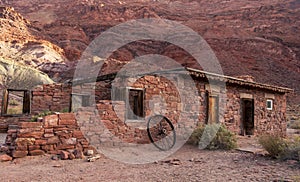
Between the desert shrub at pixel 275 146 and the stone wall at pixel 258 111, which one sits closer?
the desert shrub at pixel 275 146

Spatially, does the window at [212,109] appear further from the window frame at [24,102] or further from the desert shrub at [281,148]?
the window frame at [24,102]

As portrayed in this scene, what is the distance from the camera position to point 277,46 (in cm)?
3759

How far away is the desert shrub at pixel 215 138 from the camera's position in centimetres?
772

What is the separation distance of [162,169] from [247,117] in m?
7.71

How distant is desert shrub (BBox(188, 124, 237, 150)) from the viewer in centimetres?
772

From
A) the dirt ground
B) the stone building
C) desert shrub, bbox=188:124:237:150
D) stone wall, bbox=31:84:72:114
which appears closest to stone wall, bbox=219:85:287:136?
the stone building

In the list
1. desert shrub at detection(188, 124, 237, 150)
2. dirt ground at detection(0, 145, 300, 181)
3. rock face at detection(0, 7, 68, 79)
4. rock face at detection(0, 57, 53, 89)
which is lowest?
dirt ground at detection(0, 145, 300, 181)

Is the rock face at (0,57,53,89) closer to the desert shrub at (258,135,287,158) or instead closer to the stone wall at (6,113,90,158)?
the stone wall at (6,113,90,158)

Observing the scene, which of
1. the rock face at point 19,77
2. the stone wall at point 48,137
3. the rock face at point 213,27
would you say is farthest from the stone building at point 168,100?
the rock face at point 213,27

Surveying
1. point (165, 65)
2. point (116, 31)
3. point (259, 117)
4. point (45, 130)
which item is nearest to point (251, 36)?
point (165, 65)

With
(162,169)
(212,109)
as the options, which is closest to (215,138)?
(212,109)

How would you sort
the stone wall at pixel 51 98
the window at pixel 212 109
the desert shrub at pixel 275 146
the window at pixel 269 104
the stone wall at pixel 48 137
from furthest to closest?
the window at pixel 269 104
the stone wall at pixel 51 98
the window at pixel 212 109
the stone wall at pixel 48 137
the desert shrub at pixel 275 146

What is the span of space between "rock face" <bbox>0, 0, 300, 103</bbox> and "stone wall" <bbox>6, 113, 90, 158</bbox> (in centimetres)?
2087

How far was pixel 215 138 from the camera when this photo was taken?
26.0 ft
